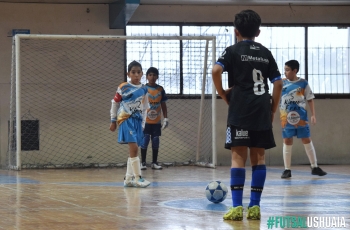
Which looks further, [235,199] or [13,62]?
[13,62]

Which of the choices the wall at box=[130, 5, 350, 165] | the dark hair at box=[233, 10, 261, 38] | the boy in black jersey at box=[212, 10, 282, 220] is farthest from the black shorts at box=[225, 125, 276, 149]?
the wall at box=[130, 5, 350, 165]

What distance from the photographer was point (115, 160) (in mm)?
14414

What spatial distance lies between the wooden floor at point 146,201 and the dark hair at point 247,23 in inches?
65.3

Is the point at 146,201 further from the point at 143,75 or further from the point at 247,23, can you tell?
the point at 143,75

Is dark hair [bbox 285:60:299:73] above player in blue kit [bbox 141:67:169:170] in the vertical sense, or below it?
above

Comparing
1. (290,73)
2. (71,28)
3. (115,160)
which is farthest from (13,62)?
(290,73)

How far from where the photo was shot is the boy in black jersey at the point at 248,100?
568 cm

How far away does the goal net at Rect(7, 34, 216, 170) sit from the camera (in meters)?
14.1

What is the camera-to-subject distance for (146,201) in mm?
7117

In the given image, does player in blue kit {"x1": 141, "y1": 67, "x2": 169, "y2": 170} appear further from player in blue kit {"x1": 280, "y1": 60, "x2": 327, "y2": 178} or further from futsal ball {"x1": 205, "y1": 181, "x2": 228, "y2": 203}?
futsal ball {"x1": 205, "y1": 181, "x2": 228, "y2": 203}

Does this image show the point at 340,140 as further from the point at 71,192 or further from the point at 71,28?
the point at 71,192

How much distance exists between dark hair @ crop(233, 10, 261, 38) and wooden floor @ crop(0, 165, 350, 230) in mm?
1658

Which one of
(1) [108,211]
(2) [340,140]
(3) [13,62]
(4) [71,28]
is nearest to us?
(1) [108,211]

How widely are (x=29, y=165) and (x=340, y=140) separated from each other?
7.15 m
